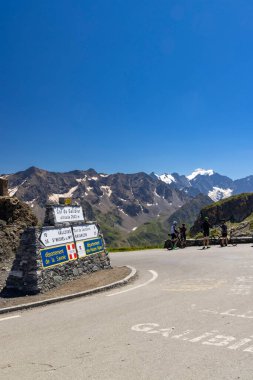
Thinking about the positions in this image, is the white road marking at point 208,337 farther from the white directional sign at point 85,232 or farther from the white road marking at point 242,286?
the white directional sign at point 85,232

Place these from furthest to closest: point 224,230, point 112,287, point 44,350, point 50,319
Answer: point 224,230
point 112,287
point 50,319
point 44,350

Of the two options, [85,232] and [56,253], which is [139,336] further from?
[85,232]

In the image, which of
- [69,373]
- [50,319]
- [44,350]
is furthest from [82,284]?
[69,373]

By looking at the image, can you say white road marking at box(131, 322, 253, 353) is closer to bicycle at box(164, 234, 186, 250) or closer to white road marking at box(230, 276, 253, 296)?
white road marking at box(230, 276, 253, 296)

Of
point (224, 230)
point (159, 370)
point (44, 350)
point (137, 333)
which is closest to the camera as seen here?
point (159, 370)

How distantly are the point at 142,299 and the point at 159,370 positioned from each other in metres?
5.59

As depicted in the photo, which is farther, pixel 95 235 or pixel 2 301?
pixel 95 235

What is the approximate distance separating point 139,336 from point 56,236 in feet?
27.7

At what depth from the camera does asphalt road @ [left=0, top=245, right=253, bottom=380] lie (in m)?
5.83

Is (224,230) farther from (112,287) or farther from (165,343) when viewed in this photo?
(165,343)

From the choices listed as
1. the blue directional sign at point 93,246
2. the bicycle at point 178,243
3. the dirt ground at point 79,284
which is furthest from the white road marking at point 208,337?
the bicycle at point 178,243

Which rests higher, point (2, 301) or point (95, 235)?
point (95, 235)

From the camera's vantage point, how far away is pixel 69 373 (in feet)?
19.0

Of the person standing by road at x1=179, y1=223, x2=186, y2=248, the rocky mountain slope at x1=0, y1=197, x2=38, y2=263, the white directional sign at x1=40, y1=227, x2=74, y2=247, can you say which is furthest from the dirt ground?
the person standing by road at x1=179, y1=223, x2=186, y2=248
